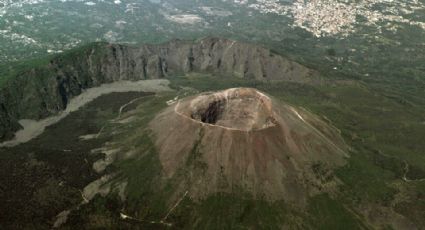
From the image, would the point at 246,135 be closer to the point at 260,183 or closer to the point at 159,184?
the point at 260,183

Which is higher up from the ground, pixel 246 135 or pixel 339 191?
pixel 246 135

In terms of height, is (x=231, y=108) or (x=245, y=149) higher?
(x=231, y=108)

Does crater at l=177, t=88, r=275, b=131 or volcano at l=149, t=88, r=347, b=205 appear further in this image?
crater at l=177, t=88, r=275, b=131

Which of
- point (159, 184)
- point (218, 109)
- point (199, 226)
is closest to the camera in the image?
point (199, 226)

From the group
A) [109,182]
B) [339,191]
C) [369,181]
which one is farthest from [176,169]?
[369,181]

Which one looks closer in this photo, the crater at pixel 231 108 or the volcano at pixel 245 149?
the volcano at pixel 245 149
